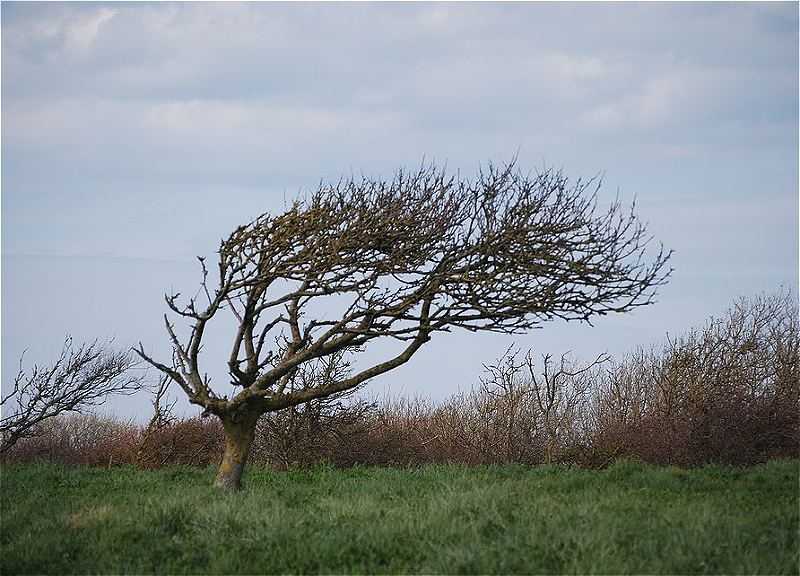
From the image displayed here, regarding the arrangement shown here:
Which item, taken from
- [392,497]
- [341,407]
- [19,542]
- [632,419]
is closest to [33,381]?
[341,407]

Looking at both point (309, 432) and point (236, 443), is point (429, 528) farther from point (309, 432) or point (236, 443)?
point (309, 432)

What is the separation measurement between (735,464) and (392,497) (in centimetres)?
844

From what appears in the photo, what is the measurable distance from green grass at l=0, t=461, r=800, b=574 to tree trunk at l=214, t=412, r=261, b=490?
0.41 m

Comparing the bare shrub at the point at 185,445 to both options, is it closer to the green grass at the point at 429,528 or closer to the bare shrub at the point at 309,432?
the bare shrub at the point at 309,432

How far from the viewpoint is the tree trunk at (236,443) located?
11844mm

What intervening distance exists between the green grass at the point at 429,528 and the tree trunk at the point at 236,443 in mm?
413

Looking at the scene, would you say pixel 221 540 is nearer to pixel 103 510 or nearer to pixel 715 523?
pixel 103 510

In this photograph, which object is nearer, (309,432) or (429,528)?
(429,528)

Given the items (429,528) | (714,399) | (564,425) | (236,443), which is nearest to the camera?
(429,528)

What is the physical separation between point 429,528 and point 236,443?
4924mm

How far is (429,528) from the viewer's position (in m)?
7.91

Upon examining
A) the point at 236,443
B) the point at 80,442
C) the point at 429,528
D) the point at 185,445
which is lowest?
the point at 429,528

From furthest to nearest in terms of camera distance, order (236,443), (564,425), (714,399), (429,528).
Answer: (564,425) → (714,399) → (236,443) → (429,528)

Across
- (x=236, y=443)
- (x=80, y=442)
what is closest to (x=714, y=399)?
(x=236, y=443)
